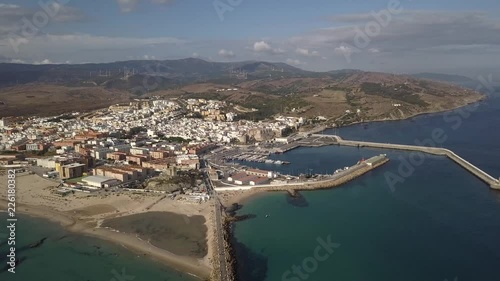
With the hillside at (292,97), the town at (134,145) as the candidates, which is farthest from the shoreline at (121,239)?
the hillside at (292,97)

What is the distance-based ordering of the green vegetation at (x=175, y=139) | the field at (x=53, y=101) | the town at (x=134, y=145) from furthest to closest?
the field at (x=53, y=101), the green vegetation at (x=175, y=139), the town at (x=134, y=145)

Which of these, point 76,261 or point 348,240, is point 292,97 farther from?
point 76,261

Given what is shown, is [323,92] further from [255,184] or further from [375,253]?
[375,253]

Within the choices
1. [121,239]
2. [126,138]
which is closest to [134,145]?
[126,138]

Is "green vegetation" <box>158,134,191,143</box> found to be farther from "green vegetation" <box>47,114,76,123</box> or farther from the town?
"green vegetation" <box>47,114,76,123</box>

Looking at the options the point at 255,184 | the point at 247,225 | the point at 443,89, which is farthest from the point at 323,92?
the point at 247,225

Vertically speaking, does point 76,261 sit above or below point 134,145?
below

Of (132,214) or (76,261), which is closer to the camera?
(76,261)

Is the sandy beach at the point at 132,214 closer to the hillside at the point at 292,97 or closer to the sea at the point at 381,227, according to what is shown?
the sea at the point at 381,227
